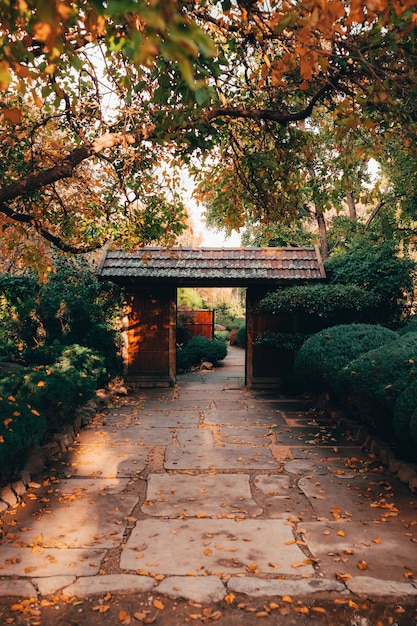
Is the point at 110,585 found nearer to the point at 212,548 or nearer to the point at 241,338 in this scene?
the point at 212,548

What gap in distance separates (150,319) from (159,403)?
9.20 ft

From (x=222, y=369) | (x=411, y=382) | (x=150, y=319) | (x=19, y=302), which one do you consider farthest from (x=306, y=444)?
(x=222, y=369)

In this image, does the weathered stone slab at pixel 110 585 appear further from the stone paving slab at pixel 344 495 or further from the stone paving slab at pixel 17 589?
the stone paving slab at pixel 344 495

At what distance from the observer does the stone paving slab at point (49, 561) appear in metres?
3.32

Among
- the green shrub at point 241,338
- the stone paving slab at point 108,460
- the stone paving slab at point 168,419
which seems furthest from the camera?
the green shrub at point 241,338

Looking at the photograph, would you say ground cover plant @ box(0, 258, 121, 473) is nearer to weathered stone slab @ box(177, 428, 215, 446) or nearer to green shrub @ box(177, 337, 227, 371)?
weathered stone slab @ box(177, 428, 215, 446)

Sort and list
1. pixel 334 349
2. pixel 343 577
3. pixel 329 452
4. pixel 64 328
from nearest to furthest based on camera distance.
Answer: pixel 343 577, pixel 329 452, pixel 334 349, pixel 64 328

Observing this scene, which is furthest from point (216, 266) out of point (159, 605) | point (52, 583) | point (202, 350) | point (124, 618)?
point (124, 618)

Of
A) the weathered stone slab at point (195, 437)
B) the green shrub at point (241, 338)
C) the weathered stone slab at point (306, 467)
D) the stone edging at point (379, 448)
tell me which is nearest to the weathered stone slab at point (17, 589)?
the weathered stone slab at point (306, 467)

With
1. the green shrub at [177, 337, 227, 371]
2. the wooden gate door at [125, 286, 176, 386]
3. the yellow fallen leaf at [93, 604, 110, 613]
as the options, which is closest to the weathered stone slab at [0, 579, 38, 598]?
the yellow fallen leaf at [93, 604, 110, 613]

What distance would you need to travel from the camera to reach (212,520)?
4246 millimetres

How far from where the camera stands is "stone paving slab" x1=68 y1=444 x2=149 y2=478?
5516 mm

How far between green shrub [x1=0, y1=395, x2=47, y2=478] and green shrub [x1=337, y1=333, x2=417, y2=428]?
4.04 meters

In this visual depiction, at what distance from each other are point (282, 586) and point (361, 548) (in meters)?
0.92
